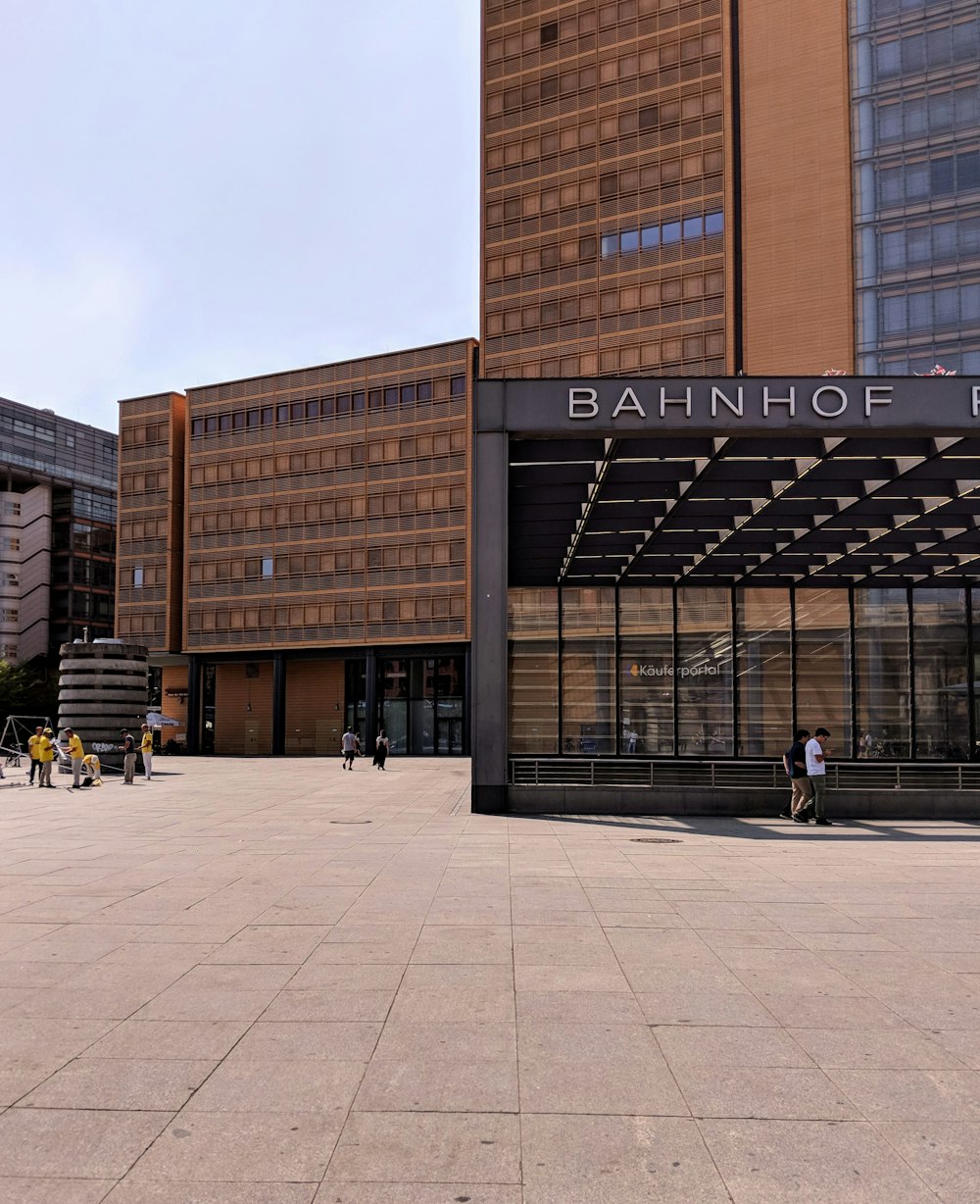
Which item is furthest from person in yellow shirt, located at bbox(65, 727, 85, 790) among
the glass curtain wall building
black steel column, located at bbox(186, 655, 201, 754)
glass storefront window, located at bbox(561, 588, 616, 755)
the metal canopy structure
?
the glass curtain wall building

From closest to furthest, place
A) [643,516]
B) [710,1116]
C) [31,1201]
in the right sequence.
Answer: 1. [31,1201]
2. [710,1116]
3. [643,516]

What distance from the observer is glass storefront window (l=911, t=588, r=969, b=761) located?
27828 millimetres

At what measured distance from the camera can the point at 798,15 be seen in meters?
61.1

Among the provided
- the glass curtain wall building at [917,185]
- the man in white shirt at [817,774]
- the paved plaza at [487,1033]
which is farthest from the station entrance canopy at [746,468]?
the glass curtain wall building at [917,185]

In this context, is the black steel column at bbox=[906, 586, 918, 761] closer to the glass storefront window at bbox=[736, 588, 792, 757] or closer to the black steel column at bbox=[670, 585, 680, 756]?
the glass storefront window at bbox=[736, 588, 792, 757]

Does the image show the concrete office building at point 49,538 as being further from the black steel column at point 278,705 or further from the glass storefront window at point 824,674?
the glass storefront window at point 824,674

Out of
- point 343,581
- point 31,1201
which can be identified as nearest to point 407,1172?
point 31,1201

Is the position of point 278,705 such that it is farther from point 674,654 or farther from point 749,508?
point 749,508

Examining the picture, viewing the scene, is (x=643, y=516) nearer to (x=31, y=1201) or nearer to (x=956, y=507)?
(x=956, y=507)

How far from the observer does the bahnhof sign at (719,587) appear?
56.0 ft

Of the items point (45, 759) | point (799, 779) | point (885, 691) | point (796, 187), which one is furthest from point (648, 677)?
point (796, 187)

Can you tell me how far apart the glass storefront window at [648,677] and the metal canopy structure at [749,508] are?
3.52ft

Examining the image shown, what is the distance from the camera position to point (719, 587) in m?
29.6

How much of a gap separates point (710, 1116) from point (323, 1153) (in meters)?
1.78
